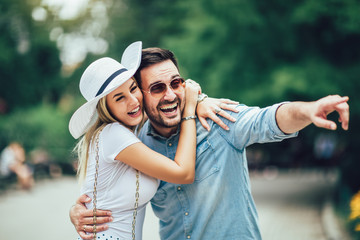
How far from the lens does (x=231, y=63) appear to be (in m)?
9.56

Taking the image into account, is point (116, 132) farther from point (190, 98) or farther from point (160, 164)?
point (190, 98)

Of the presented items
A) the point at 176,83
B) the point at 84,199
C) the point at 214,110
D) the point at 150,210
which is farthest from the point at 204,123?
the point at 150,210

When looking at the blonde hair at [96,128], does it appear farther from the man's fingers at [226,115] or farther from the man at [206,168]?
the man's fingers at [226,115]

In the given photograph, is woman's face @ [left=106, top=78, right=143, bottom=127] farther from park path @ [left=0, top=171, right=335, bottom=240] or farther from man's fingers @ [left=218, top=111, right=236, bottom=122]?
park path @ [left=0, top=171, right=335, bottom=240]

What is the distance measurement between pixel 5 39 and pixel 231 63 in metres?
19.7

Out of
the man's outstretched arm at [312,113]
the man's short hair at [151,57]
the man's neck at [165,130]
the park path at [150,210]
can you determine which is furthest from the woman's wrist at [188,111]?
the park path at [150,210]

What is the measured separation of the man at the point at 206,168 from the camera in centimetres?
232

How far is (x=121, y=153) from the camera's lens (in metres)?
2.34

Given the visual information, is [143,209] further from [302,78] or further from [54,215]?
[54,215]

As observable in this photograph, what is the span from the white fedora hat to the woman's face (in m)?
0.06

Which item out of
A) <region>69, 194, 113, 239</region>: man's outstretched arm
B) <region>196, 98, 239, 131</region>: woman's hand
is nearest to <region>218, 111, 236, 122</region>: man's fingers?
<region>196, 98, 239, 131</region>: woman's hand

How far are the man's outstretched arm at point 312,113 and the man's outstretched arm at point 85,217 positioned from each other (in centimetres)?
119

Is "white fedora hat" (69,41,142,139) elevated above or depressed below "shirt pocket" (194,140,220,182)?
above

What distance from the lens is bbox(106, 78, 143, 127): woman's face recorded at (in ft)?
8.23
